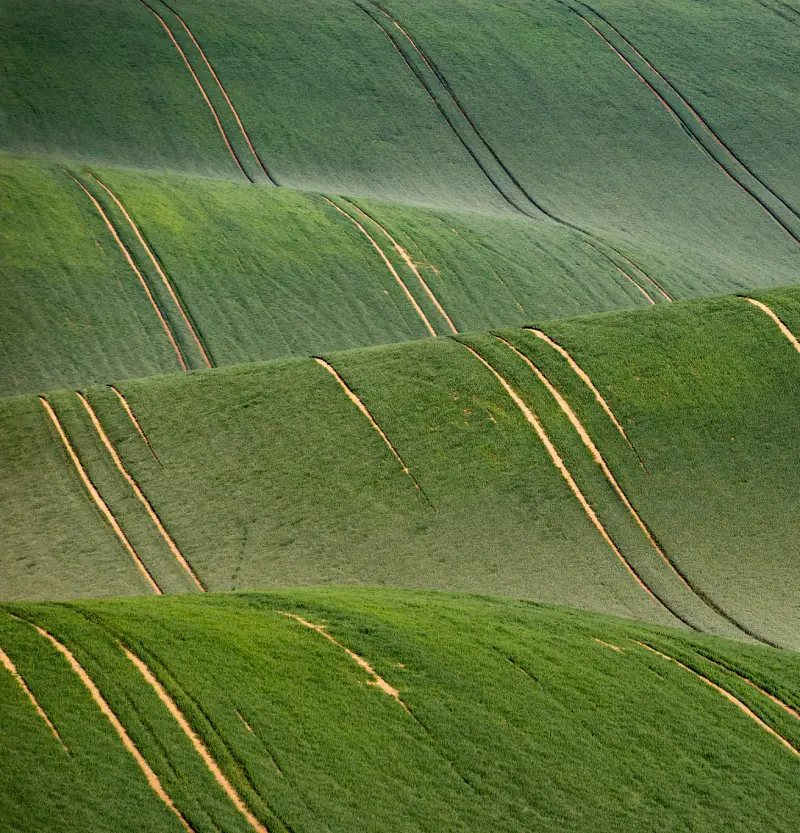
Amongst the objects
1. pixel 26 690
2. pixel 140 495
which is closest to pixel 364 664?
pixel 26 690

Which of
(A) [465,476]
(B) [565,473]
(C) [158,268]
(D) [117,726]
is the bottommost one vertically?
(C) [158,268]

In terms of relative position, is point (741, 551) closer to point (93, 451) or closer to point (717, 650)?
point (717, 650)

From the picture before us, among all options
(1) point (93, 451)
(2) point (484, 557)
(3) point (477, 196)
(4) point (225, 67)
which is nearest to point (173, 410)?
(1) point (93, 451)

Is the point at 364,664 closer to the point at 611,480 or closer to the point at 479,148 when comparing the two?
the point at 611,480

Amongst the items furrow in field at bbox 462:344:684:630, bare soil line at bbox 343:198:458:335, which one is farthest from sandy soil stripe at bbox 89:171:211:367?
furrow in field at bbox 462:344:684:630

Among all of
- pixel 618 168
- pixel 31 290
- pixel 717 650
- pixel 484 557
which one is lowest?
pixel 31 290

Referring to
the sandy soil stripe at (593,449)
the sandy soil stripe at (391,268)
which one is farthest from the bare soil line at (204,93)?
the sandy soil stripe at (593,449)

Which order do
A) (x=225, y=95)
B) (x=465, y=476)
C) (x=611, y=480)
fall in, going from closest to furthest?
(x=465, y=476) → (x=611, y=480) → (x=225, y=95)
